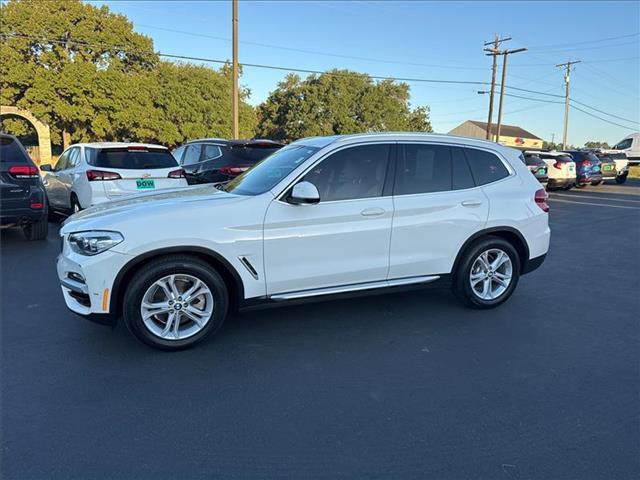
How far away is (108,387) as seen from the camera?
3312 mm

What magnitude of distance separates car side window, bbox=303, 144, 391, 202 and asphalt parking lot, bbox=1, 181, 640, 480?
124 centimetres

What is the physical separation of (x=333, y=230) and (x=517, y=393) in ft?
6.17

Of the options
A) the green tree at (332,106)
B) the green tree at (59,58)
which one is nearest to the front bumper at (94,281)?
the green tree at (59,58)

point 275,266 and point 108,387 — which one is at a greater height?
point 275,266

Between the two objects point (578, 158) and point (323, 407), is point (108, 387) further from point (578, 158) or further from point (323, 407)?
point (578, 158)

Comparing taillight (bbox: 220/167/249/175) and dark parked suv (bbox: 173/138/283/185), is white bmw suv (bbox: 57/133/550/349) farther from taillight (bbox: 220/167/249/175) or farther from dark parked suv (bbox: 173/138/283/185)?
dark parked suv (bbox: 173/138/283/185)

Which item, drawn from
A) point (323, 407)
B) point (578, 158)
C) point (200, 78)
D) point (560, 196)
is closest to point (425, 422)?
point (323, 407)

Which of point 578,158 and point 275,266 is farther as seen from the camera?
point 578,158

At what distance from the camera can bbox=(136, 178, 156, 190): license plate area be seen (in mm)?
8023

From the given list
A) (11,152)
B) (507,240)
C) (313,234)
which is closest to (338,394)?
(313,234)

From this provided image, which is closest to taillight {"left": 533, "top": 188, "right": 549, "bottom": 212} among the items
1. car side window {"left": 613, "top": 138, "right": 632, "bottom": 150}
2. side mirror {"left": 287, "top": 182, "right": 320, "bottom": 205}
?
side mirror {"left": 287, "top": 182, "right": 320, "bottom": 205}

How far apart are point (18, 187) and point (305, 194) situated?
5.50 metres

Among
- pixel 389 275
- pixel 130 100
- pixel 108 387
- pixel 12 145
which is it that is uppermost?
pixel 130 100

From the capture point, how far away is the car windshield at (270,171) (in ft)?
14.0
